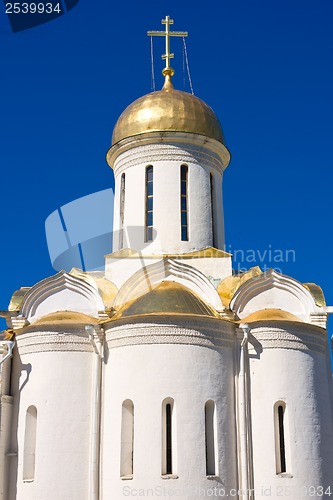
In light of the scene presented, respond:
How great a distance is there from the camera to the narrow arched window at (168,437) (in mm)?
10664

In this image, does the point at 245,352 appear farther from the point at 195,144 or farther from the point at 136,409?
the point at 195,144

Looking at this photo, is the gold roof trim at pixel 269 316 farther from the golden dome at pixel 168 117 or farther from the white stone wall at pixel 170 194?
the golden dome at pixel 168 117

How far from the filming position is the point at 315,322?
12.5 metres

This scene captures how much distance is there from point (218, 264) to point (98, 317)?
2714 millimetres

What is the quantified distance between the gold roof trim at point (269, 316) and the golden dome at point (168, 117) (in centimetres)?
431

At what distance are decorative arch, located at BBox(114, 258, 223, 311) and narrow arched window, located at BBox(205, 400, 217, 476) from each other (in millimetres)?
2052

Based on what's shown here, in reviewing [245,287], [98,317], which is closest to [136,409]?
[98,317]

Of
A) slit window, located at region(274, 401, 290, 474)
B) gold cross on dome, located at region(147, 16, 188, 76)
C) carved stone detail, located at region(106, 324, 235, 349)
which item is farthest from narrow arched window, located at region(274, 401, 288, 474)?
gold cross on dome, located at region(147, 16, 188, 76)

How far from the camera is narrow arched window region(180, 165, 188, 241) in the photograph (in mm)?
14062

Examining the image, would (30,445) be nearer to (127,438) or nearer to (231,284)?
(127,438)

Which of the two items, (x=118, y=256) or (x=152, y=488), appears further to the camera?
(x=118, y=256)

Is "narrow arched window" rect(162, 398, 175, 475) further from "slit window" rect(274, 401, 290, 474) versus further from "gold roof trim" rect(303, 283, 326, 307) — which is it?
"gold roof trim" rect(303, 283, 326, 307)

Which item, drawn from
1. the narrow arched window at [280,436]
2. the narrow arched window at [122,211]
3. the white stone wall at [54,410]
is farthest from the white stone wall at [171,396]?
the narrow arched window at [122,211]

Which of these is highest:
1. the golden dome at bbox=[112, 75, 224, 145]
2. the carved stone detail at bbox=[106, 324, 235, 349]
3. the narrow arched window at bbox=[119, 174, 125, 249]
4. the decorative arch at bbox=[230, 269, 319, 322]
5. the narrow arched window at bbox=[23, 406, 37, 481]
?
the golden dome at bbox=[112, 75, 224, 145]
